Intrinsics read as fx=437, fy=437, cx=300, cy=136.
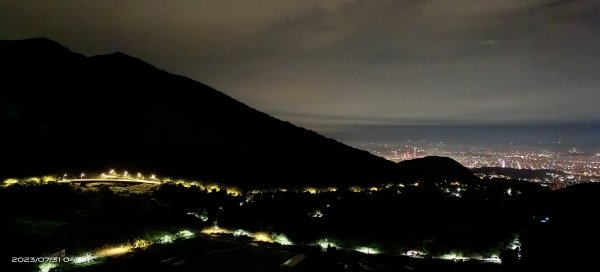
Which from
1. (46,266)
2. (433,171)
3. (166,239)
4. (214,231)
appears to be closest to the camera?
(46,266)

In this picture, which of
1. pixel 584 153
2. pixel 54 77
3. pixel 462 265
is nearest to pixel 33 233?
pixel 462 265

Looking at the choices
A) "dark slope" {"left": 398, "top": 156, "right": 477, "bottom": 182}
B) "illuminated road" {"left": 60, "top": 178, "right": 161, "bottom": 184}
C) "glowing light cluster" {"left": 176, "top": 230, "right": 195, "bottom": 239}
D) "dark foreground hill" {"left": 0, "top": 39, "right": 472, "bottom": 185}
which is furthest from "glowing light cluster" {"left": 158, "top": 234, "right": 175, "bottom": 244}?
"dark slope" {"left": 398, "top": 156, "right": 477, "bottom": 182}

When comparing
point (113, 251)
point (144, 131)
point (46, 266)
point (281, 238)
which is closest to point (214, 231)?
point (281, 238)

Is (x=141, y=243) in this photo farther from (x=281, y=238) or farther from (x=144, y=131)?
(x=144, y=131)

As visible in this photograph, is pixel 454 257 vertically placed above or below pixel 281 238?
below

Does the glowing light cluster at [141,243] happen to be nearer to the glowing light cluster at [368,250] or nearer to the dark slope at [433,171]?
the glowing light cluster at [368,250]

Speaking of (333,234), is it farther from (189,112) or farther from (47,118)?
(189,112)

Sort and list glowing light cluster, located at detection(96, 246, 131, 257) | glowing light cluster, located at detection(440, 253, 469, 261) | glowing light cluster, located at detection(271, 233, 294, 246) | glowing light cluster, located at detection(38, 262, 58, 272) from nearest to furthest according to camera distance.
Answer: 1. glowing light cluster, located at detection(38, 262, 58, 272)
2. glowing light cluster, located at detection(96, 246, 131, 257)
3. glowing light cluster, located at detection(440, 253, 469, 261)
4. glowing light cluster, located at detection(271, 233, 294, 246)

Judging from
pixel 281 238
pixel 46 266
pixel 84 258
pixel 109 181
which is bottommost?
pixel 281 238

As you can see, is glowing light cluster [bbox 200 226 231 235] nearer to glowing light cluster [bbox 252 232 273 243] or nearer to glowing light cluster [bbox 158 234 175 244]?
glowing light cluster [bbox 252 232 273 243]
